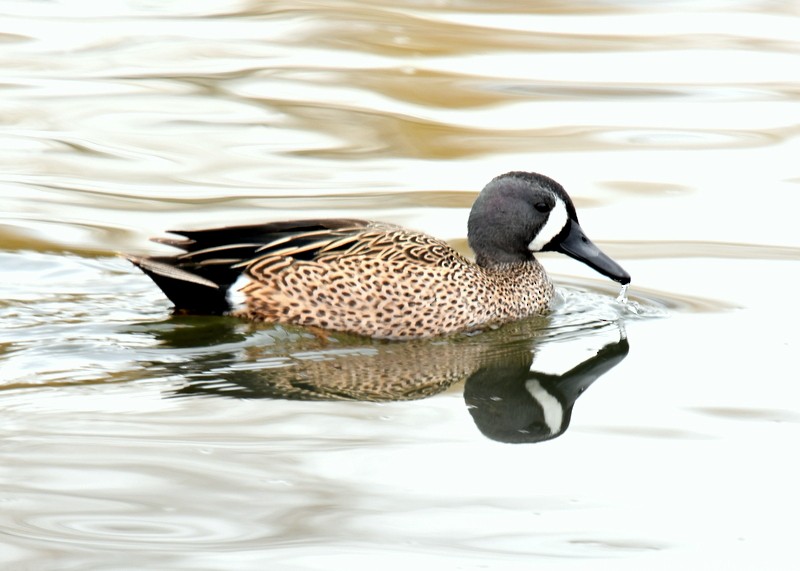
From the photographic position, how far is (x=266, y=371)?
6.93 metres

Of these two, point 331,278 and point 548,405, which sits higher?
point 331,278

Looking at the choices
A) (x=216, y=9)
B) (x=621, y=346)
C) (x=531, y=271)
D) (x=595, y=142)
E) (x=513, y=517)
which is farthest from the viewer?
(x=216, y=9)

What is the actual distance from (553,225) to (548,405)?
67.6 inches

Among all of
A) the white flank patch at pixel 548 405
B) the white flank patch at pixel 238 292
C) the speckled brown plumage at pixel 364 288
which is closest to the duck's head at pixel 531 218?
the speckled brown plumage at pixel 364 288

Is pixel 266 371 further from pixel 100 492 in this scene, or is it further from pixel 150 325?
pixel 100 492

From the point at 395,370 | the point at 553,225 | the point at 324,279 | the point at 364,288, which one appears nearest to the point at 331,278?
the point at 324,279

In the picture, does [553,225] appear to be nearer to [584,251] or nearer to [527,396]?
[584,251]

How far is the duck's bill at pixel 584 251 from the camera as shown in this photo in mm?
7930

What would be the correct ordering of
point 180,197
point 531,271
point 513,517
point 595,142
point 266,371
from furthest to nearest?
point 595,142 → point 180,197 → point 531,271 → point 266,371 → point 513,517

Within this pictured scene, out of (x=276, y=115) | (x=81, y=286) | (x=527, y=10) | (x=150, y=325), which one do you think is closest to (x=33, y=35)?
(x=276, y=115)

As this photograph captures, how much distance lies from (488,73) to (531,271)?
17.4 feet

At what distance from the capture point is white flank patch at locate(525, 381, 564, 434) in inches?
249

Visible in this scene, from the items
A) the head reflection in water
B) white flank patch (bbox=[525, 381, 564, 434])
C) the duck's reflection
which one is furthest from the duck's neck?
white flank patch (bbox=[525, 381, 564, 434])

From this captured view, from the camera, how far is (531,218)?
8062 mm
